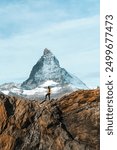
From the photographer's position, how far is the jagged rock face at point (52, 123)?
4869 centimetres

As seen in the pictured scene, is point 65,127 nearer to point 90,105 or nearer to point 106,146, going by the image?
point 90,105

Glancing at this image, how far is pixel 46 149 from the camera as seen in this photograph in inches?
1906

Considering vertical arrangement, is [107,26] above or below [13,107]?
above

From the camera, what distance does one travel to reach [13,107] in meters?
51.3

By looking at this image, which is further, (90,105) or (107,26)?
(90,105)

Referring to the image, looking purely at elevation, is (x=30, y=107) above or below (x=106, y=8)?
below

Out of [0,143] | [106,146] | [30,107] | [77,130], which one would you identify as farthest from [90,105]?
[106,146]

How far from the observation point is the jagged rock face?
48.7 m

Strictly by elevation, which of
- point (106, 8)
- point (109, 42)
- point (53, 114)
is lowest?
point (53, 114)

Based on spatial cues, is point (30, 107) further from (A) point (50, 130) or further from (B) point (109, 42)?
(B) point (109, 42)

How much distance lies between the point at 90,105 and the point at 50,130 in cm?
500

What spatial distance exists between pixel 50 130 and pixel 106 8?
64.4ft

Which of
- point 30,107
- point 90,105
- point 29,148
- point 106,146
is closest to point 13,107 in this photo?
point 30,107

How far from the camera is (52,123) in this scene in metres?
50.2
